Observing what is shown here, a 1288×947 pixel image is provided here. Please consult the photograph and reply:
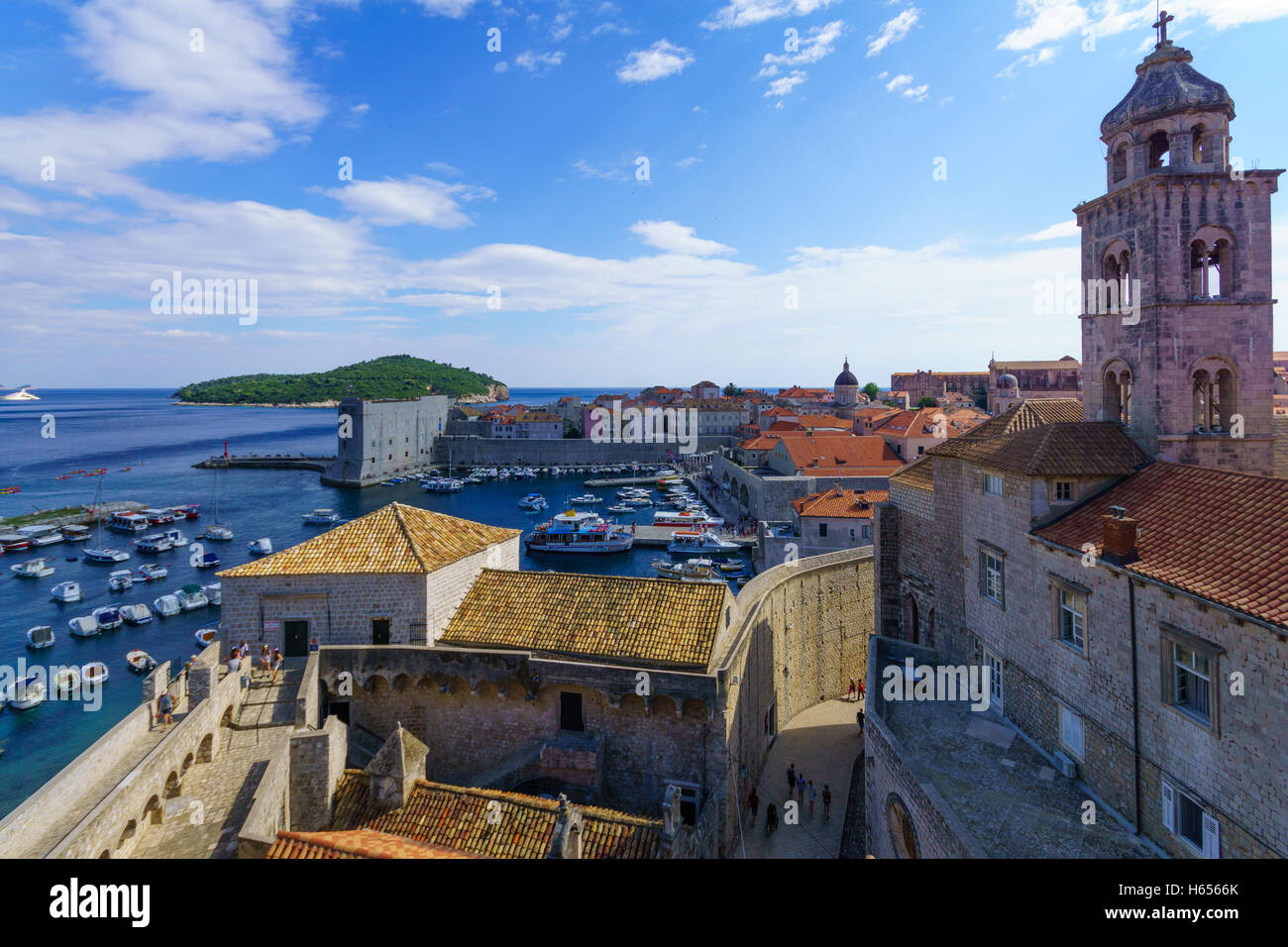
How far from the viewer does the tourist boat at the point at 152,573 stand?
137 ft

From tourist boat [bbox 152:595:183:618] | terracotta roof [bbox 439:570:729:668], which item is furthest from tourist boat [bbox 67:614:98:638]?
terracotta roof [bbox 439:570:729:668]

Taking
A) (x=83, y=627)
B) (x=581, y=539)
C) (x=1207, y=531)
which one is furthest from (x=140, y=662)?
(x=1207, y=531)

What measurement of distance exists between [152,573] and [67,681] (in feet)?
51.9

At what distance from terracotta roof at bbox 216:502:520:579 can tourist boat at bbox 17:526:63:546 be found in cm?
4829

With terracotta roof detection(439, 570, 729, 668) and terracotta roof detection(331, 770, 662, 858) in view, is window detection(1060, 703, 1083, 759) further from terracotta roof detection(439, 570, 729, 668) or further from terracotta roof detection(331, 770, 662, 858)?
terracotta roof detection(331, 770, 662, 858)

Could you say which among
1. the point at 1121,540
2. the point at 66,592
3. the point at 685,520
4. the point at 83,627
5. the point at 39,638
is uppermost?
the point at 1121,540

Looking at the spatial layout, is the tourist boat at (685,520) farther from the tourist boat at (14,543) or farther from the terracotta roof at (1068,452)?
the tourist boat at (14,543)

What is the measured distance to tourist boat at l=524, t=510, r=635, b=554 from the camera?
50656 mm

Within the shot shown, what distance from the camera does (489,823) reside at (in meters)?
11.8

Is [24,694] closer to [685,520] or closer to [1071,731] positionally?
[1071,731]
